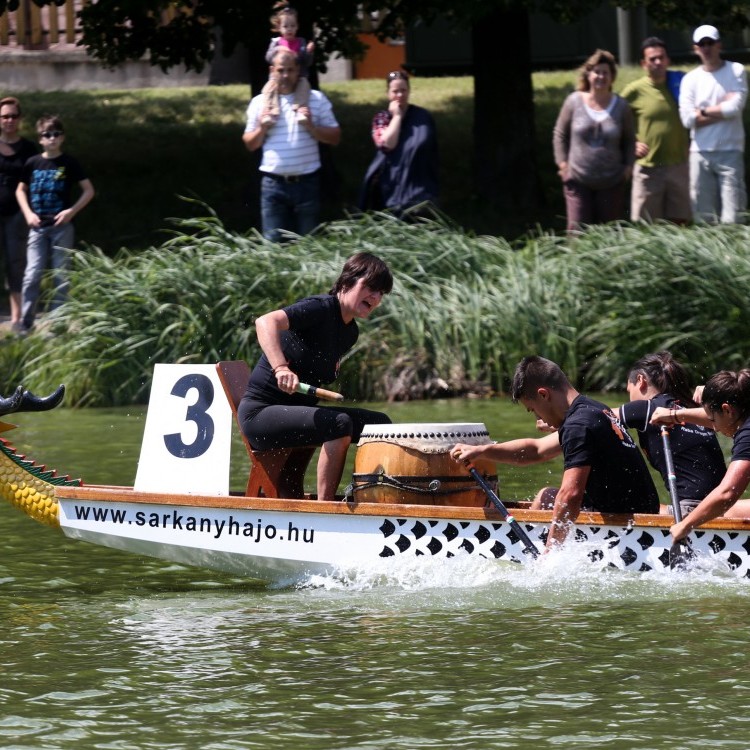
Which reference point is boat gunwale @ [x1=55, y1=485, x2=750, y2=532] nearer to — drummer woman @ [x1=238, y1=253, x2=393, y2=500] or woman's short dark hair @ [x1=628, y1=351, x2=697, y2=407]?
drummer woman @ [x1=238, y1=253, x2=393, y2=500]

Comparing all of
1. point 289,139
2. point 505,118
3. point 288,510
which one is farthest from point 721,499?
point 505,118

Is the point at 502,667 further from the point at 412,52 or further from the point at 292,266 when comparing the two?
the point at 412,52

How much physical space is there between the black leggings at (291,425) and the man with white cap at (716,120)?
7.34 meters

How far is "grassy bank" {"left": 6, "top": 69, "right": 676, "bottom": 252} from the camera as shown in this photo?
2103 cm

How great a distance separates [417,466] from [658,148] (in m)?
7.97

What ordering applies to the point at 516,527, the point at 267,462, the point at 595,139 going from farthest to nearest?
the point at 595,139, the point at 267,462, the point at 516,527

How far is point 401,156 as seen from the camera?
589 inches

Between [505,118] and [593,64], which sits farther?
[505,118]

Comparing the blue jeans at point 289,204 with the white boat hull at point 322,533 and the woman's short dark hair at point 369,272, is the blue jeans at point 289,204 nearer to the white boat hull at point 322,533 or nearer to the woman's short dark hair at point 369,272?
the woman's short dark hair at point 369,272

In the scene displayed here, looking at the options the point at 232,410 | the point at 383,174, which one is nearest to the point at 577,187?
Answer: the point at 383,174

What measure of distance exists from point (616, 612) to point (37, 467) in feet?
10.1

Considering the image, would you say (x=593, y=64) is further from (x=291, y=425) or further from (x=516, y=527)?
(x=516, y=527)

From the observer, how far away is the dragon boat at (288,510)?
7.59 metres

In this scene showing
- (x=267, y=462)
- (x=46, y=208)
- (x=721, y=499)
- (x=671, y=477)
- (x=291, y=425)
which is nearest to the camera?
(x=721, y=499)
